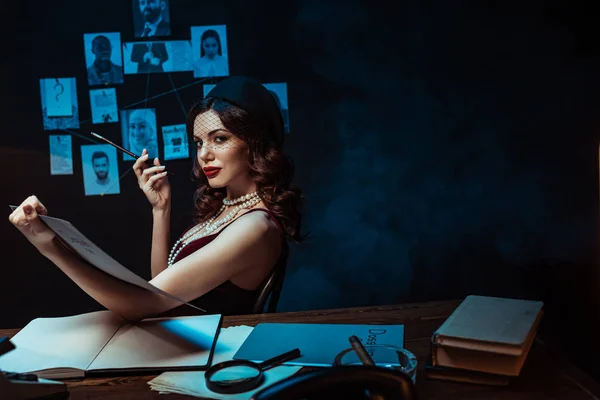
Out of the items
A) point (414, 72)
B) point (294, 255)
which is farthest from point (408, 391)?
point (414, 72)

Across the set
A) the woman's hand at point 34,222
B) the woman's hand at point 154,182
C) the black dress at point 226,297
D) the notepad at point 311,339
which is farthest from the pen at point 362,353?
the woman's hand at point 154,182

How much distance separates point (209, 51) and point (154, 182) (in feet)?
3.40

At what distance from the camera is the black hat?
160cm

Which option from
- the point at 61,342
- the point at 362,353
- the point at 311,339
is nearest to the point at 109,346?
the point at 61,342

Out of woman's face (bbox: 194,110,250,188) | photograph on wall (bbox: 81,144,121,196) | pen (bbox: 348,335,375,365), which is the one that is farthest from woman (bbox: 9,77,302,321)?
photograph on wall (bbox: 81,144,121,196)

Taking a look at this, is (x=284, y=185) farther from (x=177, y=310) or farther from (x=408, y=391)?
(x=408, y=391)

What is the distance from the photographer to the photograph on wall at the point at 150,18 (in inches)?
102

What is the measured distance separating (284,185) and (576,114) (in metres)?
2.09

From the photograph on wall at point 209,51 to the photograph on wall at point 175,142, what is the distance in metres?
0.28

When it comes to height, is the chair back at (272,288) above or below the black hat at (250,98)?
below

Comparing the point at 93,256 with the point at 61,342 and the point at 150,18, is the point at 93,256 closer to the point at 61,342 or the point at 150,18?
the point at 61,342

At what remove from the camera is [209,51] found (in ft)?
8.64

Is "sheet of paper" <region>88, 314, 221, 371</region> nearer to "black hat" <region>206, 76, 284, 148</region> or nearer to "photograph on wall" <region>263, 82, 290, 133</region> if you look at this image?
"black hat" <region>206, 76, 284, 148</region>

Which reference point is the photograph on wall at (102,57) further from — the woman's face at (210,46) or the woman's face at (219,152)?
the woman's face at (219,152)
